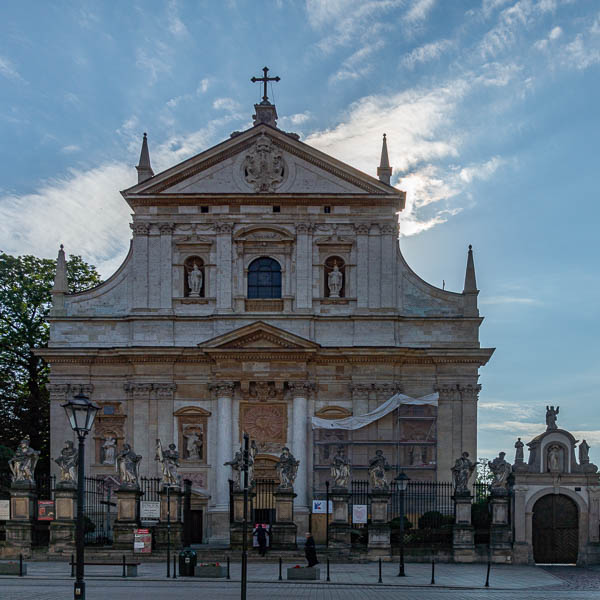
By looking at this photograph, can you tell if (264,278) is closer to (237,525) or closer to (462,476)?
(237,525)

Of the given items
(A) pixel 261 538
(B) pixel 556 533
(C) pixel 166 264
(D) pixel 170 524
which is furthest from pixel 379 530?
(C) pixel 166 264

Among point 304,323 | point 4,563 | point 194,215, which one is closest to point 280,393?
point 304,323

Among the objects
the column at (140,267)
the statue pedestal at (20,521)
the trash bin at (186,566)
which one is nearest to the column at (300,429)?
the column at (140,267)

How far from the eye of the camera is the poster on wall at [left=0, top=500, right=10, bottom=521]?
32.6 meters

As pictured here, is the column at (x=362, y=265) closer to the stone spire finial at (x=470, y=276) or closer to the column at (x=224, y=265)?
the stone spire finial at (x=470, y=276)

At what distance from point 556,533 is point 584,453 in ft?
9.25

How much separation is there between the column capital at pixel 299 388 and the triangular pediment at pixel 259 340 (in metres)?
1.50

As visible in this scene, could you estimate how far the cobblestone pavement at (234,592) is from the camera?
22156mm

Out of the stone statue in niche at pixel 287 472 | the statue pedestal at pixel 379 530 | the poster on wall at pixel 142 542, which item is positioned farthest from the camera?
the stone statue in niche at pixel 287 472

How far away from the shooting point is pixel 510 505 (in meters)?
33.2

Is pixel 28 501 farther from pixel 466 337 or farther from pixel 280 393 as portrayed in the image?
pixel 466 337

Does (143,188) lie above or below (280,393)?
above

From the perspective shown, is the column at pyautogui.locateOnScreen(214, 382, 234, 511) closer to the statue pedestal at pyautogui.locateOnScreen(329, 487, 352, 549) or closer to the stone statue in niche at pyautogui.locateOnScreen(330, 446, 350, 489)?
the stone statue in niche at pyautogui.locateOnScreen(330, 446, 350, 489)

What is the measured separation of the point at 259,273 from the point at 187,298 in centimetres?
329
